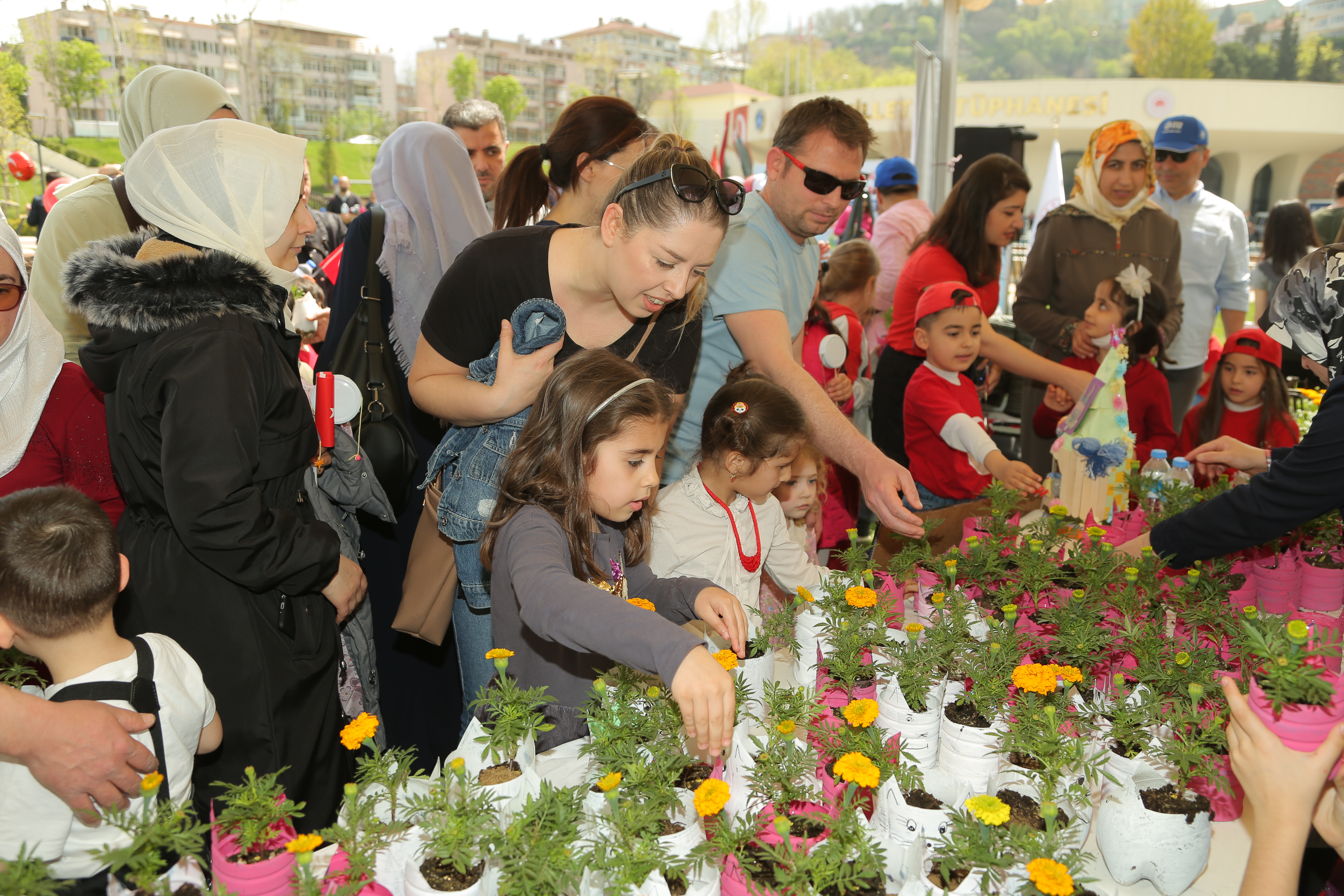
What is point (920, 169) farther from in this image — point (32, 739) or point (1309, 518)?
point (32, 739)

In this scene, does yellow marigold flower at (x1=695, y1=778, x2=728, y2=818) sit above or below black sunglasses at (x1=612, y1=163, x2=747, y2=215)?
below

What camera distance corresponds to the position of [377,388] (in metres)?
2.40

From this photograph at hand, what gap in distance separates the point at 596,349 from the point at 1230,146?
23.3m

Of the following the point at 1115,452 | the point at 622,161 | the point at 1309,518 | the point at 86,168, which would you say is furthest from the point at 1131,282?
the point at 86,168

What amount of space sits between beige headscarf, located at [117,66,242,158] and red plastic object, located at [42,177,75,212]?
3536mm

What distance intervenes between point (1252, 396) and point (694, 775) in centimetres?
315

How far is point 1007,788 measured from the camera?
1209 mm

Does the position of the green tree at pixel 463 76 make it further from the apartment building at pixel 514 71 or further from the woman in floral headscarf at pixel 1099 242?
the woman in floral headscarf at pixel 1099 242

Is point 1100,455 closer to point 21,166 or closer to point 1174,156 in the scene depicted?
point 1174,156

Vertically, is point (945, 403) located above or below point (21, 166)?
below

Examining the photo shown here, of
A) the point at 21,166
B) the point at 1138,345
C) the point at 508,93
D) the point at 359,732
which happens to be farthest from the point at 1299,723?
the point at 508,93

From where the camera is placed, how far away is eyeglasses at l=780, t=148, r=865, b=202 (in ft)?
7.80

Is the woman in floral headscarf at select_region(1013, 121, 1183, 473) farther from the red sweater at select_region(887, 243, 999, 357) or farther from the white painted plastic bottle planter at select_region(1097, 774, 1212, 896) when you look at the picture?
the white painted plastic bottle planter at select_region(1097, 774, 1212, 896)

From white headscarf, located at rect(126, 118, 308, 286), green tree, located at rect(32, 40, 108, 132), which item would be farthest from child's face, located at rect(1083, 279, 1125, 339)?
green tree, located at rect(32, 40, 108, 132)
